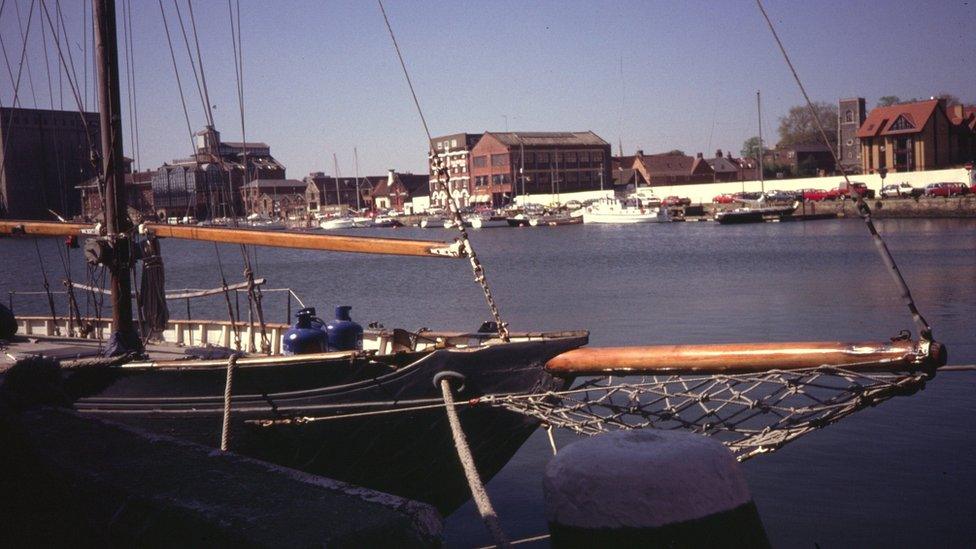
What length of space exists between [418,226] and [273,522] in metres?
129

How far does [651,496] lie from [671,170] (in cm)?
13473

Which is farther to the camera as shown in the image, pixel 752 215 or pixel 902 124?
pixel 902 124

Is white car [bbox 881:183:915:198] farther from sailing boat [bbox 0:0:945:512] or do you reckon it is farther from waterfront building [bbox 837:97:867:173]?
sailing boat [bbox 0:0:945:512]

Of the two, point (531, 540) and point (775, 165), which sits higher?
point (775, 165)

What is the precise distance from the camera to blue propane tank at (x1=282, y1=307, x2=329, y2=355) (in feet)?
30.9

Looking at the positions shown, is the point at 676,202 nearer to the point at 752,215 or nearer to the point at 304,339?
the point at 752,215

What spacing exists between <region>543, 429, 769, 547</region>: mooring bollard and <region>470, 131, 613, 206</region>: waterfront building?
12197cm

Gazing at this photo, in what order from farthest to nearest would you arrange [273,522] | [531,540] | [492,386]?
[531,540]
[492,386]
[273,522]

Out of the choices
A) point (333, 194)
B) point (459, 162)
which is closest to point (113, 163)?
point (459, 162)

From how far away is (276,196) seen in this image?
158625 millimetres

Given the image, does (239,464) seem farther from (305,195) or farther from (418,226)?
(305,195)

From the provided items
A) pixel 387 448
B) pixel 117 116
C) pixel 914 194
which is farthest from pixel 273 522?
pixel 914 194

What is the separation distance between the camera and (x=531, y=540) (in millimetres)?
10539

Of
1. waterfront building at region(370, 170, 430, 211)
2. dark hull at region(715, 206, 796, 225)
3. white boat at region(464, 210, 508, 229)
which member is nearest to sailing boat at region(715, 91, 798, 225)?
dark hull at region(715, 206, 796, 225)
